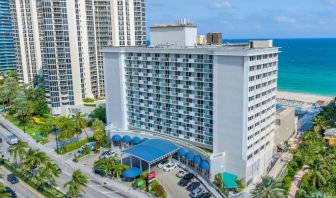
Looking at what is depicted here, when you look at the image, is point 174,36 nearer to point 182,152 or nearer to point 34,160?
point 182,152

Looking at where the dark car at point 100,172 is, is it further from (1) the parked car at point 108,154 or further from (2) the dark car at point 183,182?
(2) the dark car at point 183,182

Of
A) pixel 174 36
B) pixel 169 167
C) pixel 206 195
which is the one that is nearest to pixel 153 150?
pixel 169 167

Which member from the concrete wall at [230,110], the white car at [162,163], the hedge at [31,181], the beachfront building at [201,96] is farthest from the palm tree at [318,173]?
the hedge at [31,181]

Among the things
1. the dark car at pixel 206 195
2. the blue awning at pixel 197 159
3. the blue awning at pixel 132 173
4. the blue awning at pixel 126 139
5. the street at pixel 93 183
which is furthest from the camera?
the blue awning at pixel 126 139

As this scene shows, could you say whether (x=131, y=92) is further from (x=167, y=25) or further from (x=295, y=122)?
(x=295, y=122)

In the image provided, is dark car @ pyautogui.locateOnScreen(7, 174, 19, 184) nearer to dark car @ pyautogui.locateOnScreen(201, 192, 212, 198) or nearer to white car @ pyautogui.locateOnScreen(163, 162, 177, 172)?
white car @ pyautogui.locateOnScreen(163, 162, 177, 172)

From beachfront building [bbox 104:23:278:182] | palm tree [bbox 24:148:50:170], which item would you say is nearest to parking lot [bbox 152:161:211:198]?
beachfront building [bbox 104:23:278:182]
